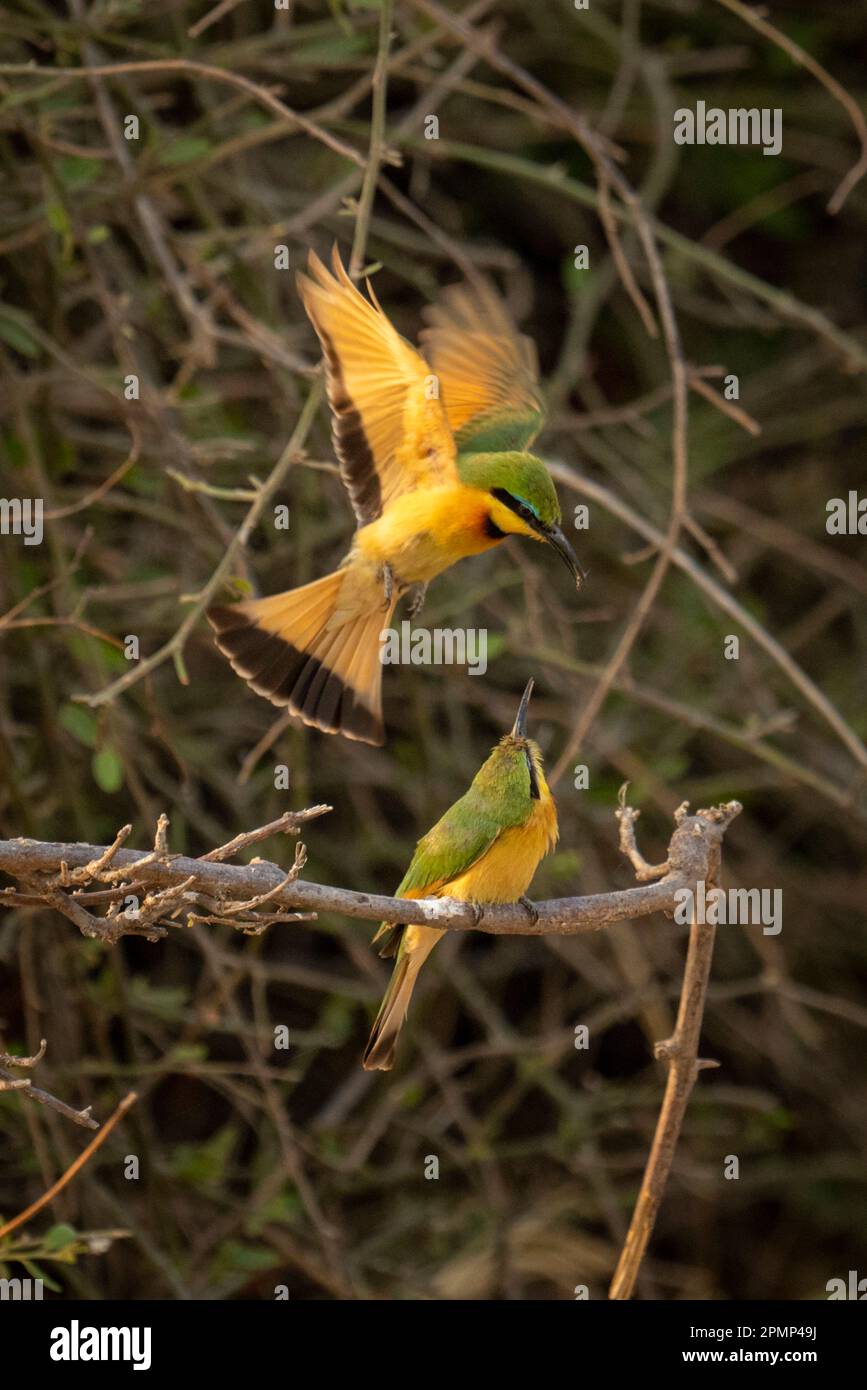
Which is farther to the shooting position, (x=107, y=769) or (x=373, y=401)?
(x=107, y=769)

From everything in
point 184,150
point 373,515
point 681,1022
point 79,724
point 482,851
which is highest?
point 184,150

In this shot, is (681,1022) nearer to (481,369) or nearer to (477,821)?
(477,821)

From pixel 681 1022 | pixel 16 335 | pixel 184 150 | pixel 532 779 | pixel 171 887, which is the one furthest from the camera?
pixel 184 150

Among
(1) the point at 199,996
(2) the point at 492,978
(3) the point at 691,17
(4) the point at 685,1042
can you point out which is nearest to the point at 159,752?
(1) the point at 199,996

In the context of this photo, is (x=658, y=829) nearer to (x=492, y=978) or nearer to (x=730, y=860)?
(x=730, y=860)

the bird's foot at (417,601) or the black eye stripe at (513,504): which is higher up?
the black eye stripe at (513,504)

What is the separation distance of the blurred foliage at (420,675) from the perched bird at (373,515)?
0.22 metres

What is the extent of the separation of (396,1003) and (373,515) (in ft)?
2.69

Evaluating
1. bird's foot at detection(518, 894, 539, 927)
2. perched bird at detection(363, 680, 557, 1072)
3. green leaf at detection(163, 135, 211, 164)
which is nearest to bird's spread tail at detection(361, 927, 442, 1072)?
perched bird at detection(363, 680, 557, 1072)

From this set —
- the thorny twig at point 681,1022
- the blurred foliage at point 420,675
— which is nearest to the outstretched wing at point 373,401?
the blurred foliage at point 420,675

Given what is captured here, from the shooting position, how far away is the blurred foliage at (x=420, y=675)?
326cm

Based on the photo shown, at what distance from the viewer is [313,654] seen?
275cm

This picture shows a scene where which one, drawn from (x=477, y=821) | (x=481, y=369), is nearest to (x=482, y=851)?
(x=477, y=821)

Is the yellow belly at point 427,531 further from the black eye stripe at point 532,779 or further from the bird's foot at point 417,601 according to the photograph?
the black eye stripe at point 532,779
